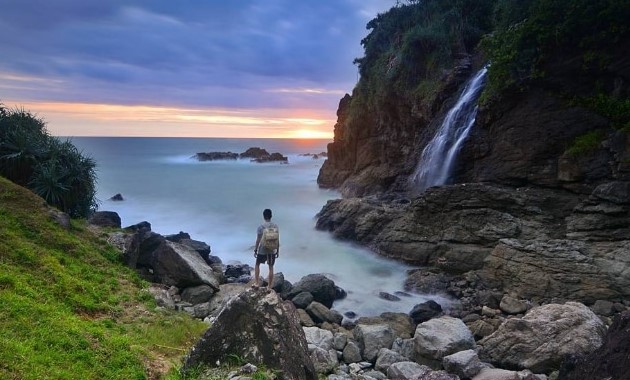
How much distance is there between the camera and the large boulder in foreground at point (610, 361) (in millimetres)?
5688

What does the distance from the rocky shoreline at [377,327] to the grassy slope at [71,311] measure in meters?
0.79

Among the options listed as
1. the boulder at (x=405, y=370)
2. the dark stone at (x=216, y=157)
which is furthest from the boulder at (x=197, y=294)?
the dark stone at (x=216, y=157)

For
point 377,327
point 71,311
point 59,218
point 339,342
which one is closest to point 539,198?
point 377,327

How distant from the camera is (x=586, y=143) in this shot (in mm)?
15742

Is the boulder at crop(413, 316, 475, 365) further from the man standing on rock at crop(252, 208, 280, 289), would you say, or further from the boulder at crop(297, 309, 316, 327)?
the man standing on rock at crop(252, 208, 280, 289)

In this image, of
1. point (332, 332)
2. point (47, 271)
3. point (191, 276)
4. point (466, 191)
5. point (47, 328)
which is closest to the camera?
point (47, 328)

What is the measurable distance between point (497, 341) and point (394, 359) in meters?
2.24

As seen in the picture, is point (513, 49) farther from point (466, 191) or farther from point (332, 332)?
point (332, 332)

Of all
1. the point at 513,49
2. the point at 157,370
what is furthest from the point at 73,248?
the point at 513,49

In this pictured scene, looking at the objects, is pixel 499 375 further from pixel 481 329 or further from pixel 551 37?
pixel 551 37

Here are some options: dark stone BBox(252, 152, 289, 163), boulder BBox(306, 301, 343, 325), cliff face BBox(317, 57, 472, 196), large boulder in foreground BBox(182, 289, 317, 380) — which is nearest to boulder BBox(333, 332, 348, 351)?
boulder BBox(306, 301, 343, 325)

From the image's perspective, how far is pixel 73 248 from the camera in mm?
11367

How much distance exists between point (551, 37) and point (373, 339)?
13813mm

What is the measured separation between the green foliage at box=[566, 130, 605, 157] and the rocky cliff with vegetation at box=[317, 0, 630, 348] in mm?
36
